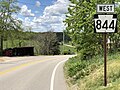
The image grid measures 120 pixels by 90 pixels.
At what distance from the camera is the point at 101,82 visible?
12859 mm

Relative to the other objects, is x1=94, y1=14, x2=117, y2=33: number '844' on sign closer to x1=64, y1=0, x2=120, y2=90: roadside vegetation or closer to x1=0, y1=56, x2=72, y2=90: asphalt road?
x1=0, y1=56, x2=72, y2=90: asphalt road

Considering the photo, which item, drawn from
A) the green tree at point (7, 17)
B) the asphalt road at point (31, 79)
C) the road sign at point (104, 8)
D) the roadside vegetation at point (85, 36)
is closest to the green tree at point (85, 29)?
the roadside vegetation at point (85, 36)

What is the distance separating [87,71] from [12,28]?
1740 inches

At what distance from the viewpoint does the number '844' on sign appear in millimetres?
11406

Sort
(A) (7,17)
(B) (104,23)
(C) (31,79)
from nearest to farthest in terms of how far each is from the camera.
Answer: (B) (104,23) < (C) (31,79) < (A) (7,17)

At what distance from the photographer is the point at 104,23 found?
37.5 ft

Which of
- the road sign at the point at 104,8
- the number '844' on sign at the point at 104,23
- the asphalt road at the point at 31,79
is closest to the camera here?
the number '844' on sign at the point at 104,23

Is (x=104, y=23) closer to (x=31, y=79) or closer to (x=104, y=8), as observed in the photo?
(x=104, y=8)

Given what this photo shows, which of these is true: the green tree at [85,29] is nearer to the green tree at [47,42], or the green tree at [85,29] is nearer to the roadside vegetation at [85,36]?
the roadside vegetation at [85,36]

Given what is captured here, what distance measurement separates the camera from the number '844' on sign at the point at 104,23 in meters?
11.4

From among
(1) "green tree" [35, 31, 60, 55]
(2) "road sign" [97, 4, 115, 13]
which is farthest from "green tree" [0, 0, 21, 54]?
(2) "road sign" [97, 4, 115, 13]

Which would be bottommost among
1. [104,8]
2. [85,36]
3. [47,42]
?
[47,42]

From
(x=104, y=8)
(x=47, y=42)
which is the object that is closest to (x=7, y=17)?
(x=47, y=42)

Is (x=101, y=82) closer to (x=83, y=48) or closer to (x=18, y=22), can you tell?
(x=83, y=48)
